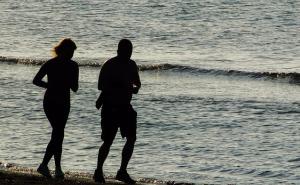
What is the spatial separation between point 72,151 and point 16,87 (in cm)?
679

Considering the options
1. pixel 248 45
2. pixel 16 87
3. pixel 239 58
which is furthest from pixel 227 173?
pixel 248 45

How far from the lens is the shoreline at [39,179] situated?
435 inches

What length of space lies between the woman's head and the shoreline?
1411 mm

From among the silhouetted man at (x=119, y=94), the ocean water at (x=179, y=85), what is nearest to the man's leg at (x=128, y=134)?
the silhouetted man at (x=119, y=94)

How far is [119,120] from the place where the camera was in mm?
11328

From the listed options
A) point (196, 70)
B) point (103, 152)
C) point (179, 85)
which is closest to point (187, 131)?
point (103, 152)

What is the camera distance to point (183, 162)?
562 inches

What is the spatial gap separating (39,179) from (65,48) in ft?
4.91

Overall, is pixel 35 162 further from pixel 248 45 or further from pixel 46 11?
pixel 46 11

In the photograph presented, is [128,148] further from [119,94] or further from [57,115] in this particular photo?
[57,115]

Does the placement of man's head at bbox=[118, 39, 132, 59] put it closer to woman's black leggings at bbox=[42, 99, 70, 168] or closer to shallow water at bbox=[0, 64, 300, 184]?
woman's black leggings at bbox=[42, 99, 70, 168]

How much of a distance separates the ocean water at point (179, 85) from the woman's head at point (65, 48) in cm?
254

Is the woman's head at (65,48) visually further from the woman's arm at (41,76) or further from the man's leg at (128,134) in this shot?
the man's leg at (128,134)

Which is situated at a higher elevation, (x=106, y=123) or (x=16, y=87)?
(x=106, y=123)
